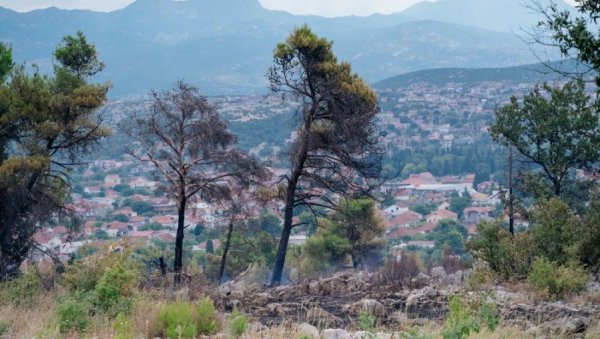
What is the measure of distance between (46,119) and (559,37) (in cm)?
1265

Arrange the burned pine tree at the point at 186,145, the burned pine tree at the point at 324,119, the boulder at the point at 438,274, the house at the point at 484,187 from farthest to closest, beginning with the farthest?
the house at the point at 484,187 < the burned pine tree at the point at 186,145 < the burned pine tree at the point at 324,119 < the boulder at the point at 438,274

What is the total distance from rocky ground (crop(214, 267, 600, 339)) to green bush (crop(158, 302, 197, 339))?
820mm

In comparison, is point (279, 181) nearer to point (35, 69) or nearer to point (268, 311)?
point (35, 69)

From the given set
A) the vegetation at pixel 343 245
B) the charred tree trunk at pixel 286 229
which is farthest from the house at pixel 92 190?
the charred tree trunk at pixel 286 229

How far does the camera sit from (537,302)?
9.73 m

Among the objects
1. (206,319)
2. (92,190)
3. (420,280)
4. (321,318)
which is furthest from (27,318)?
(92,190)

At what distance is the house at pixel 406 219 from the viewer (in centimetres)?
5297

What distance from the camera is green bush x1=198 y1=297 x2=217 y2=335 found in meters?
7.50

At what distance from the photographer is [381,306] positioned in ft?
30.1

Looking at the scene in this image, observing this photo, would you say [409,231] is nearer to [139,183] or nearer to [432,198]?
[432,198]

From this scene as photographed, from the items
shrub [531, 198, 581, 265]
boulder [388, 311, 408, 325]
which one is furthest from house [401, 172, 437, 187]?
boulder [388, 311, 408, 325]

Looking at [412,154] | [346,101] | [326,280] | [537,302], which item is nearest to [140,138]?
[346,101]

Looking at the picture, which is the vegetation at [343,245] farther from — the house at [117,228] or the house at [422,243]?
the house at [117,228]

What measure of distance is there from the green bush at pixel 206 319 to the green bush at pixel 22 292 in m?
3.31
